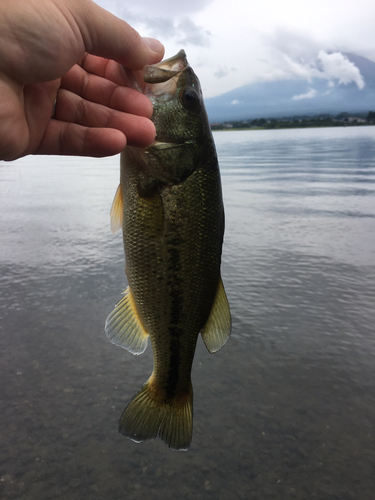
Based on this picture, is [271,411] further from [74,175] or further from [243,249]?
[74,175]

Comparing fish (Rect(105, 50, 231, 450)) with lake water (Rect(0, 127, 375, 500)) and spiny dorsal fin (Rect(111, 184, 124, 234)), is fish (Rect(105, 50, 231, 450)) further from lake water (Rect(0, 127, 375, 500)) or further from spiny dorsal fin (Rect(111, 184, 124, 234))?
lake water (Rect(0, 127, 375, 500))

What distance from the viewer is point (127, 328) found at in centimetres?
190

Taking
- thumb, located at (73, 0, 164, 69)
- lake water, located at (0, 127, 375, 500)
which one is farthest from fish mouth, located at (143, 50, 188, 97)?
lake water, located at (0, 127, 375, 500)

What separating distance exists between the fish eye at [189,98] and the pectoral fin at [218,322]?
2.58 feet

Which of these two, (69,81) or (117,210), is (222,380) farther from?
(69,81)

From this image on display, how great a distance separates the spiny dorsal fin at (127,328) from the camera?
1.88 meters

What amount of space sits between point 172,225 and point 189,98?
1.69ft

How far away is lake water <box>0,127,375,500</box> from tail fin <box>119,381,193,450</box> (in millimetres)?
637

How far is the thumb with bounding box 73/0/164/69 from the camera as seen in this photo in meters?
1.33

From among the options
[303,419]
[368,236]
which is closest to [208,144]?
[303,419]

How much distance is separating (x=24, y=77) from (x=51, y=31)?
0.18 m

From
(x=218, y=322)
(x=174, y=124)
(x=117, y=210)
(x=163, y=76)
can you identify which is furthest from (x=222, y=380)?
(x=163, y=76)

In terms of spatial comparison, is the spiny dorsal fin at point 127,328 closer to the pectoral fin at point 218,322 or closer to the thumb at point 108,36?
the pectoral fin at point 218,322

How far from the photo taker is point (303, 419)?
2.83 m
